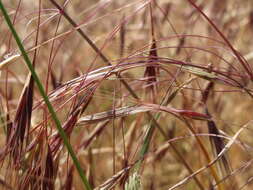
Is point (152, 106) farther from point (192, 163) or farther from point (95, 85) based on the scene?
point (192, 163)

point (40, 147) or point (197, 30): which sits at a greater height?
point (197, 30)

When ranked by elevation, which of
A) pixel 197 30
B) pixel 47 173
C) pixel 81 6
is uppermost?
pixel 81 6

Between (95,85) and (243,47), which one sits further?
(243,47)

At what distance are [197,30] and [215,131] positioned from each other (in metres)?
1.60

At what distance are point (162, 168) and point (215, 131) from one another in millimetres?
767

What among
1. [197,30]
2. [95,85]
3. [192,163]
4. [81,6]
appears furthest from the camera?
[81,6]

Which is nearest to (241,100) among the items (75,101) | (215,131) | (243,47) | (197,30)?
(243,47)

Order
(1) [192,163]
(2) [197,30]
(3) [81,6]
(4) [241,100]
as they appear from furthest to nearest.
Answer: (3) [81,6]
(2) [197,30]
(4) [241,100]
(1) [192,163]

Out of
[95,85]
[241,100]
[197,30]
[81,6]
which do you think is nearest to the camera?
[95,85]

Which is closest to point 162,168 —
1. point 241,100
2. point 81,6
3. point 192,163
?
point 192,163

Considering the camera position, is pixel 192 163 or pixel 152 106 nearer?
pixel 152 106

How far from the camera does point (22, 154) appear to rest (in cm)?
67

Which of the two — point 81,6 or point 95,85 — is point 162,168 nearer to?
point 95,85

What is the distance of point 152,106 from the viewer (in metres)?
0.67
